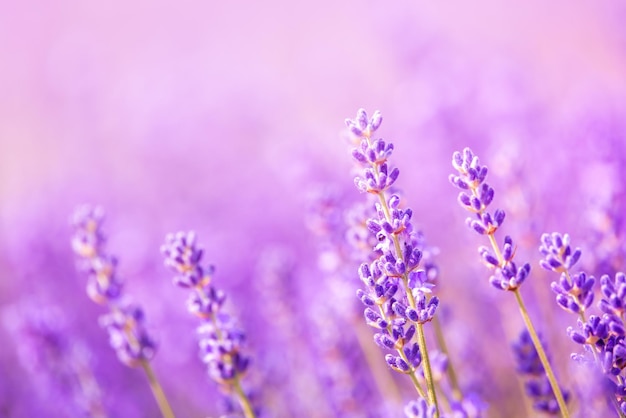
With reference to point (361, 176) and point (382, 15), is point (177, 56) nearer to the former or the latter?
point (382, 15)

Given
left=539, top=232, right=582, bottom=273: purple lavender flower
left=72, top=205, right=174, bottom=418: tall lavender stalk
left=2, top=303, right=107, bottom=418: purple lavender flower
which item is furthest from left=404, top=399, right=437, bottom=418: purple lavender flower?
left=2, top=303, right=107, bottom=418: purple lavender flower

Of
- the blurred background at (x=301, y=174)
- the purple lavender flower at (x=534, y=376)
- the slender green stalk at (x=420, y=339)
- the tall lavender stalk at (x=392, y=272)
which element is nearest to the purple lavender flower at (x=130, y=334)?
the blurred background at (x=301, y=174)

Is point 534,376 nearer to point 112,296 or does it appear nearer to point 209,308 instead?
point 209,308

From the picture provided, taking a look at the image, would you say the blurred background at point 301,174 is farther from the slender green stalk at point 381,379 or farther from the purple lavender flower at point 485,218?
the purple lavender flower at point 485,218

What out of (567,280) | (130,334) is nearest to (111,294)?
(130,334)

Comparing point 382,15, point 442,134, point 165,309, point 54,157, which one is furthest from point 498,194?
point 54,157

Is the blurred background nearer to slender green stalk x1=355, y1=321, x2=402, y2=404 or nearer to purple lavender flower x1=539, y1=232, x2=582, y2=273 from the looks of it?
slender green stalk x1=355, y1=321, x2=402, y2=404
